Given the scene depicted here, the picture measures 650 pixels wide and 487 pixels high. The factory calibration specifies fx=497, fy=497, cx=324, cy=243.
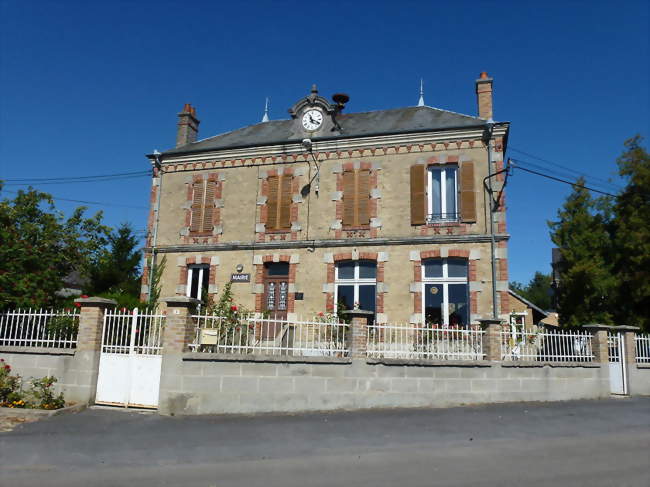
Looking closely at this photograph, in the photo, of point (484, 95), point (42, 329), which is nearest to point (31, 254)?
point (42, 329)

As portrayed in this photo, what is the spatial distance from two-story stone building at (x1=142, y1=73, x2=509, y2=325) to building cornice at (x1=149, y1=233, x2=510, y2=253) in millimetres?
33

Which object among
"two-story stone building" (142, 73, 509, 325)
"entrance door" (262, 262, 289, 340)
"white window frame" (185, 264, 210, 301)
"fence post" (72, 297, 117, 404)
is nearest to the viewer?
"fence post" (72, 297, 117, 404)

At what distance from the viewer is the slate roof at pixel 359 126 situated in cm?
1520

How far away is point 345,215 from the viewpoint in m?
15.1

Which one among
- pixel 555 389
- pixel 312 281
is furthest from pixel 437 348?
pixel 312 281

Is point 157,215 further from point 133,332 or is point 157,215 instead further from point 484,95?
Result: point 484,95

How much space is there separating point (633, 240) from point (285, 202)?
1271 cm

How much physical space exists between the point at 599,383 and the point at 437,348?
4276mm

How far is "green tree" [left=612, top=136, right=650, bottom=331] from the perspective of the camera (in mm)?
17578

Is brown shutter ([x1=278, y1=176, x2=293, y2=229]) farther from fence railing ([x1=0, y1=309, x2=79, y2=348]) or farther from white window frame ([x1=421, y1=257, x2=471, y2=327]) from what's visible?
fence railing ([x1=0, y1=309, x2=79, y2=348])

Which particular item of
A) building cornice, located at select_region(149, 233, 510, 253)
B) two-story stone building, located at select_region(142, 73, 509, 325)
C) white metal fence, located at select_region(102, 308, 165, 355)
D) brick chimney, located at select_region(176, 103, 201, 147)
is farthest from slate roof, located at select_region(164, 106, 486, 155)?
white metal fence, located at select_region(102, 308, 165, 355)

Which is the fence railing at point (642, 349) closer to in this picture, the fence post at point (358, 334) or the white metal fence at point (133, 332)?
the fence post at point (358, 334)

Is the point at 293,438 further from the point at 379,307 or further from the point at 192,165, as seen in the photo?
the point at 192,165

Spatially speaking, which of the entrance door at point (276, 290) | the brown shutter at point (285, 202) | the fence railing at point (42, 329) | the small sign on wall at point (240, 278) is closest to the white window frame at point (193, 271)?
the small sign on wall at point (240, 278)
